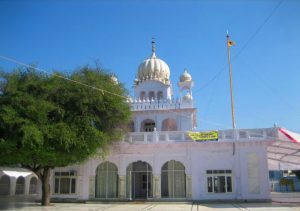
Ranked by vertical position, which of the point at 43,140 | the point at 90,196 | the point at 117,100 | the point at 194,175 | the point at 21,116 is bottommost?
the point at 90,196

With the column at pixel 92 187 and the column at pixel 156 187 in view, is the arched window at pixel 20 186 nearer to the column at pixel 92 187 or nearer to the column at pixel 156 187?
the column at pixel 92 187

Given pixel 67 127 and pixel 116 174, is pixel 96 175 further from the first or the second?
pixel 67 127

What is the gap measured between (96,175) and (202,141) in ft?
26.7

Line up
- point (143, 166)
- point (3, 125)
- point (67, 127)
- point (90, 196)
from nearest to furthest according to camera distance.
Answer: point (3, 125)
point (67, 127)
point (90, 196)
point (143, 166)

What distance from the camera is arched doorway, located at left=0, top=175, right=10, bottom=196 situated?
3122 cm

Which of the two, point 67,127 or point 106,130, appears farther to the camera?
point 106,130

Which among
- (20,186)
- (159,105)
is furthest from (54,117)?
(20,186)

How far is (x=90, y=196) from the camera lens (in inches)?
938

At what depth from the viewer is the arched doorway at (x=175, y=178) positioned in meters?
23.4

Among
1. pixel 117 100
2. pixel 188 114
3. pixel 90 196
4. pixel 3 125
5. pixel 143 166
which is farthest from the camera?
pixel 188 114

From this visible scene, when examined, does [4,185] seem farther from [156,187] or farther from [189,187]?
[189,187]

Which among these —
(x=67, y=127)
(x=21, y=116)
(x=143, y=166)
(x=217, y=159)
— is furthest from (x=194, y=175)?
(x=21, y=116)

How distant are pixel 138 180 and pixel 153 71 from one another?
13114mm

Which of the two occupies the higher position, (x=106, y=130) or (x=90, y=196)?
(x=106, y=130)
